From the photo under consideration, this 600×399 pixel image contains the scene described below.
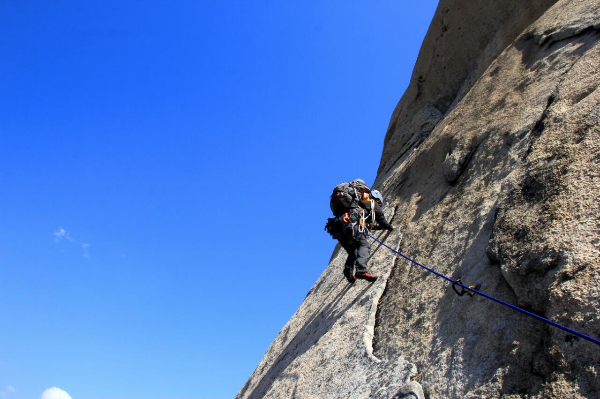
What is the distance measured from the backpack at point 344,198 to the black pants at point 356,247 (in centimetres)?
42

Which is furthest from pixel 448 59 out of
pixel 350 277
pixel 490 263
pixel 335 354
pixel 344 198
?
pixel 335 354

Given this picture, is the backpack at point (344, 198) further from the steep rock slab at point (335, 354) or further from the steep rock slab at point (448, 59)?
the steep rock slab at point (448, 59)

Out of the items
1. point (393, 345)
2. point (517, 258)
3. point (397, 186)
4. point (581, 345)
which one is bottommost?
point (581, 345)

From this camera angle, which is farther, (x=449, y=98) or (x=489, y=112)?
(x=449, y=98)

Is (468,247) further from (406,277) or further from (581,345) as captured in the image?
(581,345)

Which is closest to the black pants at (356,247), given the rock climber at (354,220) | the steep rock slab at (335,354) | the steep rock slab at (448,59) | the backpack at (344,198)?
the rock climber at (354,220)

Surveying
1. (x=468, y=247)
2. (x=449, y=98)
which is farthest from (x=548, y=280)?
(x=449, y=98)

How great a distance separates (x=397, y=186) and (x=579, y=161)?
4061 mm

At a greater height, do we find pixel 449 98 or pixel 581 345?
pixel 449 98

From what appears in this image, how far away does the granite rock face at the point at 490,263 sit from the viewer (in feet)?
10.4

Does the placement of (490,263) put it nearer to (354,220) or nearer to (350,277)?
(350,277)

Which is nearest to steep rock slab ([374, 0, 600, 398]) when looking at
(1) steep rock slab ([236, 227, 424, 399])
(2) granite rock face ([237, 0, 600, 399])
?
(2) granite rock face ([237, 0, 600, 399])

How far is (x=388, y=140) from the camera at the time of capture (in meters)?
11.9

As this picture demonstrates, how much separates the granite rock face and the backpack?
0.68 metres
